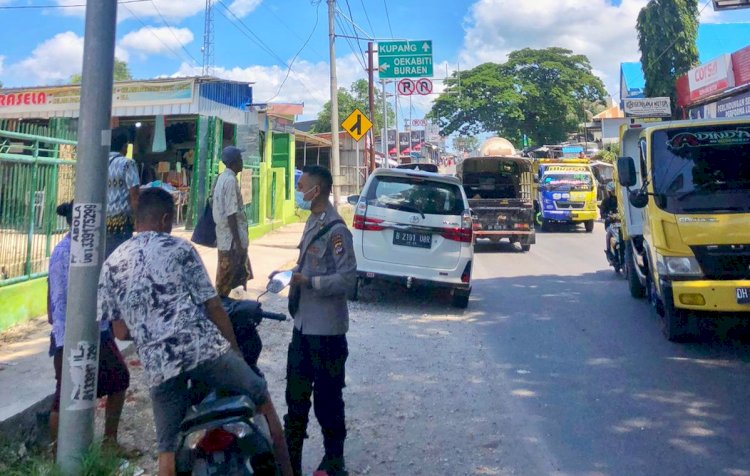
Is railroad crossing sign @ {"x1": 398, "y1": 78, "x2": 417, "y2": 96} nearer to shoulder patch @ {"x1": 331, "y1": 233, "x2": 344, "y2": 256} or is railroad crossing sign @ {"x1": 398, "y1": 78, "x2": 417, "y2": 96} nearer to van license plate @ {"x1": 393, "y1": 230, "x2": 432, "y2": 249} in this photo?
van license plate @ {"x1": 393, "y1": 230, "x2": 432, "y2": 249}

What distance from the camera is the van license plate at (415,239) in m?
9.12

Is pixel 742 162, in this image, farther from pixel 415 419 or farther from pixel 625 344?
pixel 415 419

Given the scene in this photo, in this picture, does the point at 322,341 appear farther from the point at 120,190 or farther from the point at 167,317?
the point at 120,190

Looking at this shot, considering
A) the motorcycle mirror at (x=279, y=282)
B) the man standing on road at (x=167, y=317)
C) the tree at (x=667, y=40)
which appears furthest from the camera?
the tree at (x=667, y=40)

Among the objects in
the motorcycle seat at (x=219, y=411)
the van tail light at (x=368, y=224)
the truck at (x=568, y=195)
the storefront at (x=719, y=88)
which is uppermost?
the storefront at (x=719, y=88)

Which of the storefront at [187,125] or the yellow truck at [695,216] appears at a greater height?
the storefront at [187,125]

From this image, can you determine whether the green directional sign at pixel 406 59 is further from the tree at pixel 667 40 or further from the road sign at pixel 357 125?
the tree at pixel 667 40

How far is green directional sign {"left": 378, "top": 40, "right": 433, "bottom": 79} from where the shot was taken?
2138 centimetres

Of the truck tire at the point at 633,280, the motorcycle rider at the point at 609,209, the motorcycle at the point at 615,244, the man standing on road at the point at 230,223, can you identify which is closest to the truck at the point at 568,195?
the motorcycle rider at the point at 609,209

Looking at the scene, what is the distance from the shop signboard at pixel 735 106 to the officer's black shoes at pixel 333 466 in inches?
717

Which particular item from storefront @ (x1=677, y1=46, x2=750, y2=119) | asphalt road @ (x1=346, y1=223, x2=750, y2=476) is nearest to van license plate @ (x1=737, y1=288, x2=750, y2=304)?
asphalt road @ (x1=346, y1=223, x2=750, y2=476)

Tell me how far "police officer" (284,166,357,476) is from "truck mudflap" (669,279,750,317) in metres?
3.99

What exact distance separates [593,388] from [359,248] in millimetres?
4098

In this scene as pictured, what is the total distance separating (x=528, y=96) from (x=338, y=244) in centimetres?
4346
